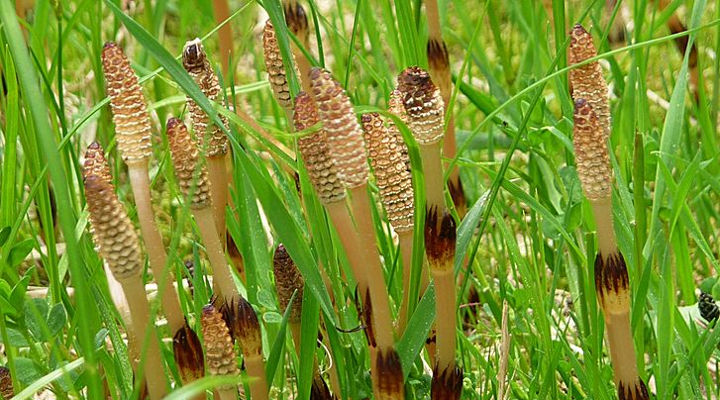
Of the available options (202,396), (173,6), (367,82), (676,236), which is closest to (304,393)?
(202,396)

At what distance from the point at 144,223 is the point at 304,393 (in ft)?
0.80

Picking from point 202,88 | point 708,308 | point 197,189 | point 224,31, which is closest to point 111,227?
point 197,189

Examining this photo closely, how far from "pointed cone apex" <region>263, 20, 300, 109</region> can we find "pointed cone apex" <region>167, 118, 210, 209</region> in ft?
0.68

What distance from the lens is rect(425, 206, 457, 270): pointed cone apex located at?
97 centimetres

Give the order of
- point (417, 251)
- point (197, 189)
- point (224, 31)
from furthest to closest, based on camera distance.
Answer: point (224, 31)
point (417, 251)
point (197, 189)

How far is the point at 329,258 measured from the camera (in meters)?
1.13

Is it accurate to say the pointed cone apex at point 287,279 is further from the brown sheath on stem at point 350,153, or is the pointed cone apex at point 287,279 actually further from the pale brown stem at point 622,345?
the pale brown stem at point 622,345

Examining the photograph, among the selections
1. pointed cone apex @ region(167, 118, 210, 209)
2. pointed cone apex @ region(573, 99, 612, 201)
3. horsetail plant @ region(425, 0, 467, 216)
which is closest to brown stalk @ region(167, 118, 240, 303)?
pointed cone apex @ region(167, 118, 210, 209)

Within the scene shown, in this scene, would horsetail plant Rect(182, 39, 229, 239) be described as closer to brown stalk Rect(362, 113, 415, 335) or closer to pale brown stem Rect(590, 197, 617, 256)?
brown stalk Rect(362, 113, 415, 335)

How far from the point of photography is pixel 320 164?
968 mm

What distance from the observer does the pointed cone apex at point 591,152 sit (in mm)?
870

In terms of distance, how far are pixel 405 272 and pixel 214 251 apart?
0.25 metres

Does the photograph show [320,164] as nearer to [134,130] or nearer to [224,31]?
[134,130]

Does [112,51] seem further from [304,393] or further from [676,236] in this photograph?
[676,236]
